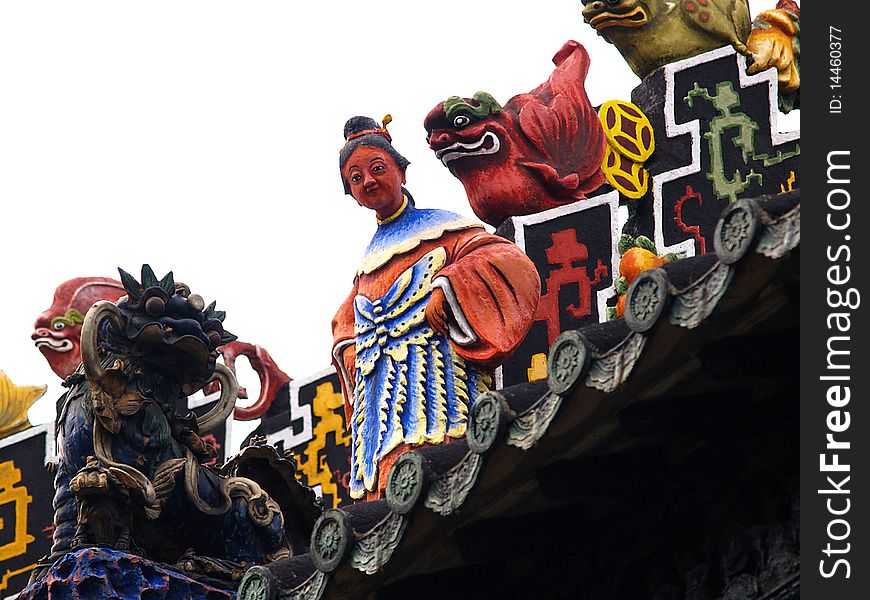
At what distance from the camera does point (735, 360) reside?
8.58 metres

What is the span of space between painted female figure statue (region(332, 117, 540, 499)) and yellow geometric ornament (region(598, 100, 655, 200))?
8.21 feet

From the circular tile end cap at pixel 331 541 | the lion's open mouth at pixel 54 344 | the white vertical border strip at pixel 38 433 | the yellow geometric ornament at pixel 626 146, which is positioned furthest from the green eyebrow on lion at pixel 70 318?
the circular tile end cap at pixel 331 541

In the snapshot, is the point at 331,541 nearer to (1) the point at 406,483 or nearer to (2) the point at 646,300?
(1) the point at 406,483

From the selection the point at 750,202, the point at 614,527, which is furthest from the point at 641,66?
the point at 750,202

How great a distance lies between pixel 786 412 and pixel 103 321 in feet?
13.6

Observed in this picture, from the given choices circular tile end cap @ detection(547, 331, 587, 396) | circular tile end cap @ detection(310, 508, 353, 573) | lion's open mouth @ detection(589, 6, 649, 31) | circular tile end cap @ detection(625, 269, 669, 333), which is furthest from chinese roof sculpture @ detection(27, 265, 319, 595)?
lion's open mouth @ detection(589, 6, 649, 31)

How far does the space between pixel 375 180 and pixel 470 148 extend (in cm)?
121

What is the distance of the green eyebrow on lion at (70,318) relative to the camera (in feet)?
55.4

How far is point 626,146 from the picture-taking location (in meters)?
14.4

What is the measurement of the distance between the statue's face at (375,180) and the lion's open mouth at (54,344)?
17.6 feet

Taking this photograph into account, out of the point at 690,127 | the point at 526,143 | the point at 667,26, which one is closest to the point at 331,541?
the point at 526,143

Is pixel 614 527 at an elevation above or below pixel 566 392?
below

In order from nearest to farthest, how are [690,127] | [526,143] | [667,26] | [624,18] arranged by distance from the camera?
[526,143] < [690,127] < [624,18] < [667,26]

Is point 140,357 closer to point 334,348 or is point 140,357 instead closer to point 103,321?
point 103,321
